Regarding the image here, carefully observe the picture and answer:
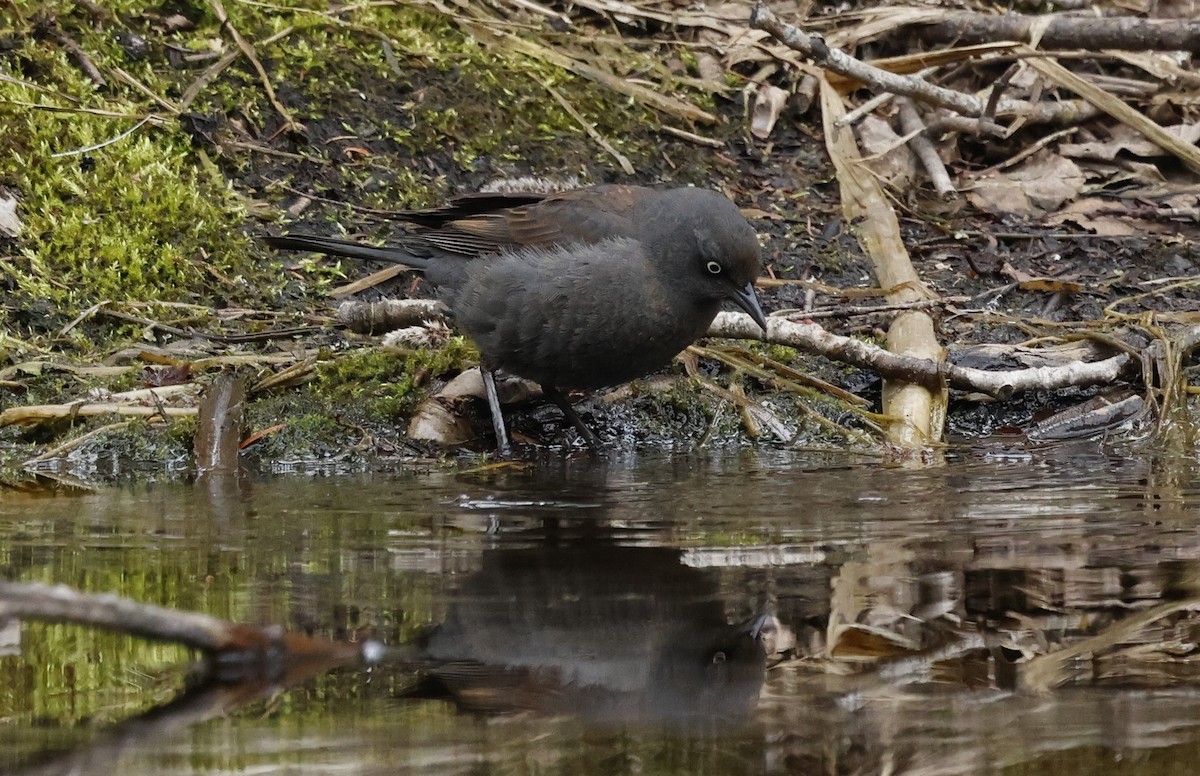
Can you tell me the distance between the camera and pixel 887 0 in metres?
8.50

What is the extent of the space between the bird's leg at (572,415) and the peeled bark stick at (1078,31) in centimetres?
392

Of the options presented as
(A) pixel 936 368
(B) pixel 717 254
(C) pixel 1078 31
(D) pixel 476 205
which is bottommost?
(A) pixel 936 368

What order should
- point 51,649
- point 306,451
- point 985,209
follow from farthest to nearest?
point 985,209, point 306,451, point 51,649

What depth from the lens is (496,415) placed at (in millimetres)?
5188

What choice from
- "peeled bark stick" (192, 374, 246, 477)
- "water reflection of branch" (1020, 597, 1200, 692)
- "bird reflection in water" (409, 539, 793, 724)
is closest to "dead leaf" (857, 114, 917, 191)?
"peeled bark stick" (192, 374, 246, 477)

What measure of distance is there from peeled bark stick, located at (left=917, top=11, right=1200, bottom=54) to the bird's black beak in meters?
3.59

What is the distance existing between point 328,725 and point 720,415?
3.48 m

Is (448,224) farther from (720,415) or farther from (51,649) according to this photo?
(51,649)

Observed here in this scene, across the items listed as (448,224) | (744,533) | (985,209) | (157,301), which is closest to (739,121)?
(985,209)

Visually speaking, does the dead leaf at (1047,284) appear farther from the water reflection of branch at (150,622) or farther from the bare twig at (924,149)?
the water reflection of branch at (150,622)

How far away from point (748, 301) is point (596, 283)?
56cm

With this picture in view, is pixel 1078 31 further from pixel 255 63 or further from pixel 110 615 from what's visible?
pixel 110 615

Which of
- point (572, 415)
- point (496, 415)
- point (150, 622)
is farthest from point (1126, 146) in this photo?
point (150, 622)

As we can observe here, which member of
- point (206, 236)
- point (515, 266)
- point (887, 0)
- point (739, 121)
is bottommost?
point (515, 266)
